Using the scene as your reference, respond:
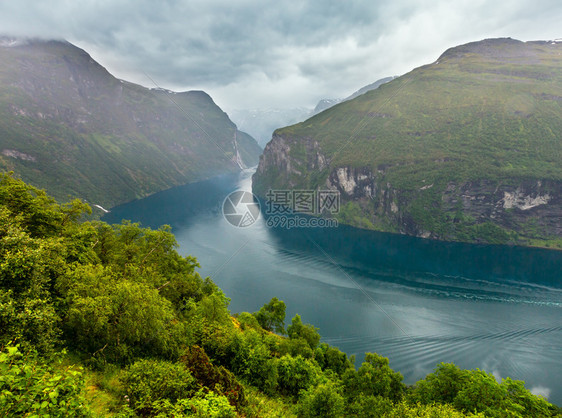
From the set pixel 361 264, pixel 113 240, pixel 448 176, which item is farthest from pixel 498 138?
pixel 113 240

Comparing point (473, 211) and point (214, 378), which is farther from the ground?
point (473, 211)

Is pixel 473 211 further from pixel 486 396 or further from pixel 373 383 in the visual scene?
pixel 486 396

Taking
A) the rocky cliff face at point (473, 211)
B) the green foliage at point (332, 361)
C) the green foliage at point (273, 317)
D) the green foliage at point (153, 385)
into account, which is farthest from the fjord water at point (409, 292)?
the green foliage at point (153, 385)

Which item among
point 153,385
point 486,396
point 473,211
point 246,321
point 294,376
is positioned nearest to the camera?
point 153,385

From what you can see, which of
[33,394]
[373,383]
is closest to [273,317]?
[373,383]

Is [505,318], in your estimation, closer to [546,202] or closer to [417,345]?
[417,345]
